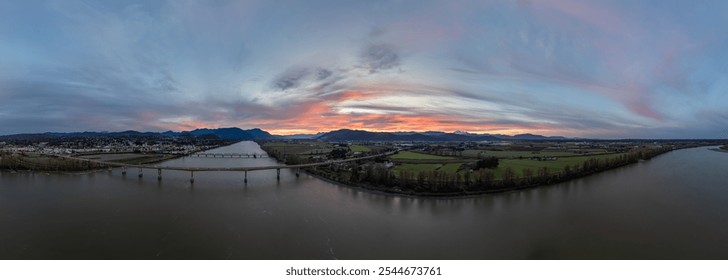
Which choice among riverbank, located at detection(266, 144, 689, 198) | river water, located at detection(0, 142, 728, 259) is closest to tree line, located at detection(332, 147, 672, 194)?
riverbank, located at detection(266, 144, 689, 198)

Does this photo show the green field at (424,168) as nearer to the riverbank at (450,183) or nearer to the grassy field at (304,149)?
the riverbank at (450,183)

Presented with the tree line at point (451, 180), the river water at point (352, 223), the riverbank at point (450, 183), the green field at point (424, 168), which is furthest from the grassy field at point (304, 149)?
the river water at point (352, 223)

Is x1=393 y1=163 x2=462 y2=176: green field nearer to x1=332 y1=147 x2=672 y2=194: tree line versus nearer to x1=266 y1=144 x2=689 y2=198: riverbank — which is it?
x1=332 y1=147 x2=672 y2=194: tree line

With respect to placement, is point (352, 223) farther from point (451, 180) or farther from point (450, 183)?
point (451, 180)

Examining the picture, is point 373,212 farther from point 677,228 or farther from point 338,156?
→ point 338,156

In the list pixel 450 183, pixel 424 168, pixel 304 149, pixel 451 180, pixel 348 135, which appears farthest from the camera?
pixel 348 135

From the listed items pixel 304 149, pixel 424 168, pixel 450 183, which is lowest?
pixel 450 183

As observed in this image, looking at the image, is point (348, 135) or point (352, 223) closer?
point (352, 223)

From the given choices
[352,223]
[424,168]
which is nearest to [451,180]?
[424,168]
